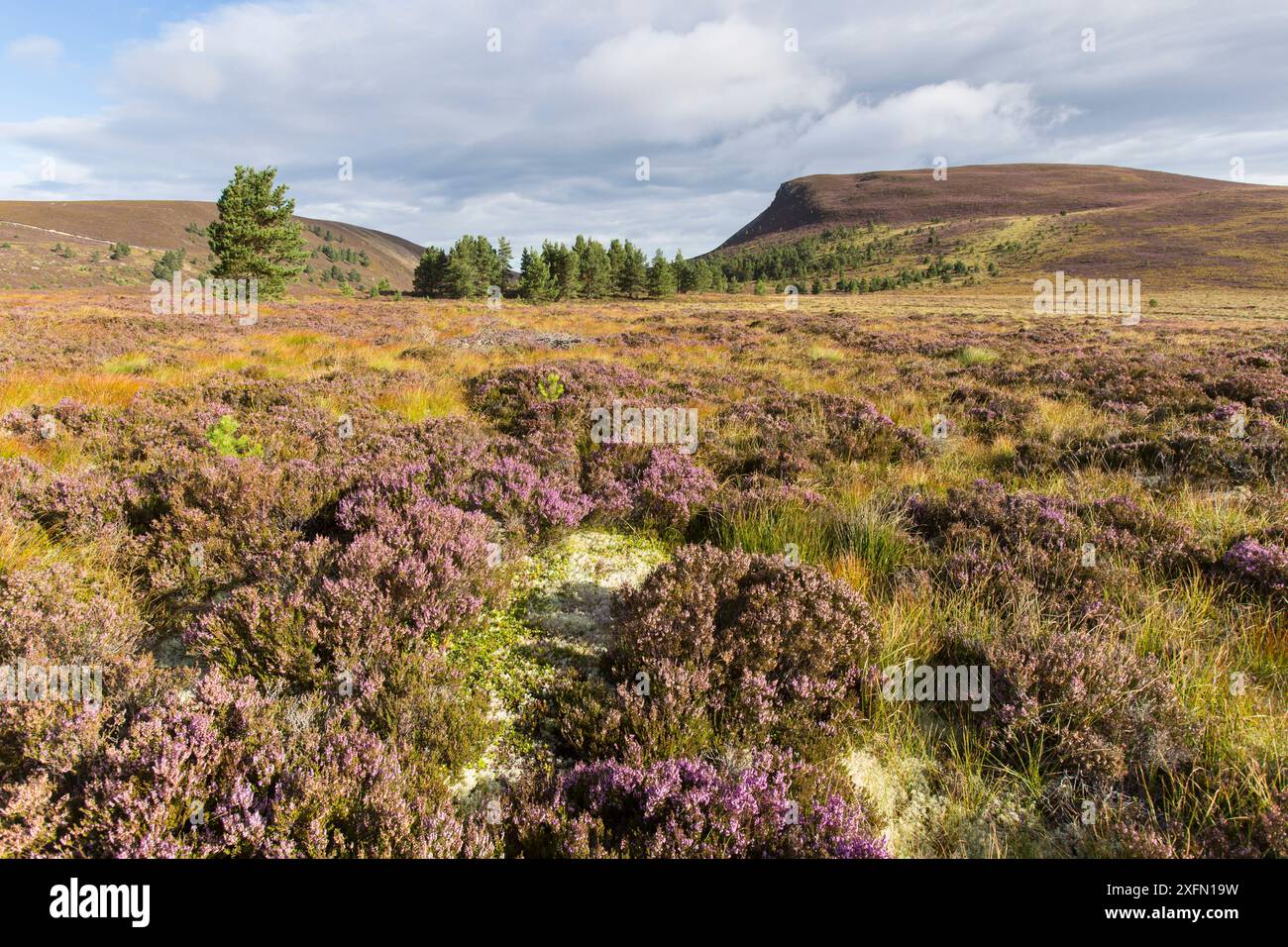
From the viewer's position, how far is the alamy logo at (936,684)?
277cm

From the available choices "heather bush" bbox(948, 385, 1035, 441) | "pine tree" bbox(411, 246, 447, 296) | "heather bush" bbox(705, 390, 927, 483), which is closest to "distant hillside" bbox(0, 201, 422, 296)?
"pine tree" bbox(411, 246, 447, 296)

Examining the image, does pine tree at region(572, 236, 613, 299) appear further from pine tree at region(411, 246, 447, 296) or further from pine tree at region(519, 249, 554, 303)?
pine tree at region(411, 246, 447, 296)

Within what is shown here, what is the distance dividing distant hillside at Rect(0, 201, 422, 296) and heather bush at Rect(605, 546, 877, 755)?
142 metres

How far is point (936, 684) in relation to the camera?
9.57 feet

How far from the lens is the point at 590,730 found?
2.43 metres

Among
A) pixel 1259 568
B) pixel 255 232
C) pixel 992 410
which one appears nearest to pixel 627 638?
pixel 1259 568

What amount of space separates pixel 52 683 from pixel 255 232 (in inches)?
1952

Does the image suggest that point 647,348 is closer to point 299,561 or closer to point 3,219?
point 299,561

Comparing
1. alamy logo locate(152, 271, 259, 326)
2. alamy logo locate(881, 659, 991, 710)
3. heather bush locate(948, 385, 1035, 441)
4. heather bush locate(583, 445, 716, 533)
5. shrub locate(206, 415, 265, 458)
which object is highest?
alamy logo locate(152, 271, 259, 326)
